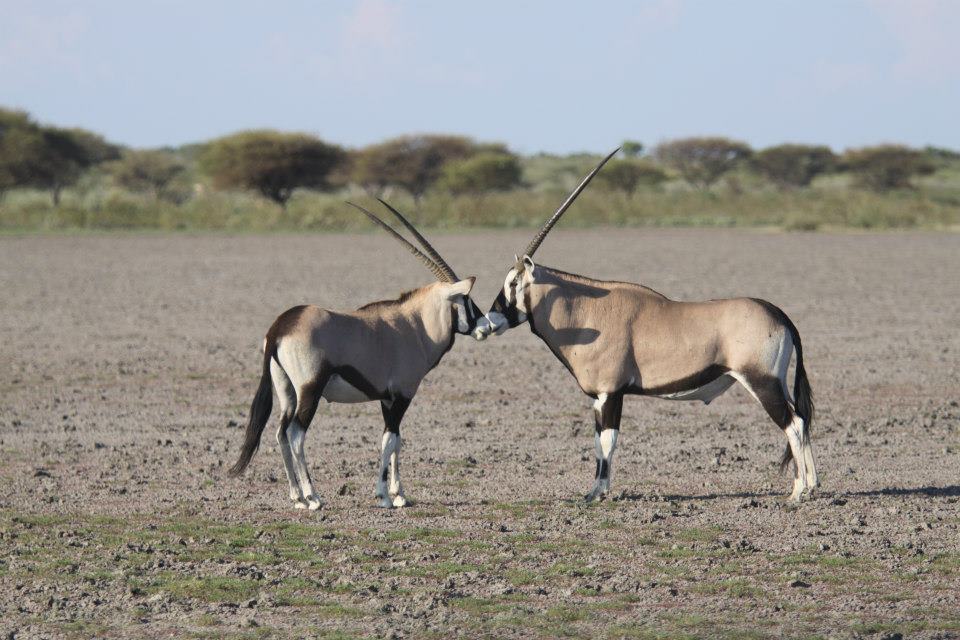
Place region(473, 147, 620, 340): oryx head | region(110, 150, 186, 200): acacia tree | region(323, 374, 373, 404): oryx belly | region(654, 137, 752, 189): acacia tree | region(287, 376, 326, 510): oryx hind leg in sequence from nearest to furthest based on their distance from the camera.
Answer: region(287, 376, 326, 510): oryx hind leg, region(323, 374, 373, 404): oryx belly, region(473, 147, 620, 340): oryx head, region(110, 150, 186, 200): acacia tree, region(654, 137, 752, 189): acacia tree

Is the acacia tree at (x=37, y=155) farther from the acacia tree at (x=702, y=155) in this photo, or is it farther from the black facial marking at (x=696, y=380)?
the black facial marking at (x=696, y=380)

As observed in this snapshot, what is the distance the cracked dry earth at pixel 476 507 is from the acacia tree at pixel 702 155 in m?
72.3

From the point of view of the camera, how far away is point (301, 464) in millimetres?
7719

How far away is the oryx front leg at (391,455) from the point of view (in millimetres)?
7781

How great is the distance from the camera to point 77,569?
258 inches

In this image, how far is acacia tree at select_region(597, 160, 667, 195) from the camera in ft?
233

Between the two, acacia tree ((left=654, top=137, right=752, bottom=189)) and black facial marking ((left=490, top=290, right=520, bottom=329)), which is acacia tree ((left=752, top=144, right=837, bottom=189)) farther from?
black facial marking ((left=490, top=290, right=520, bottom=329))

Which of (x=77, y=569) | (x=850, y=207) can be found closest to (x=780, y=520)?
(x=77, y=569)

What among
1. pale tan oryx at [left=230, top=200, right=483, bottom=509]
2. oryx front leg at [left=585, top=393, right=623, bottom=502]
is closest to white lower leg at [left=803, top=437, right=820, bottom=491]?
oryx front leg at [left=585, top=393, right=623, bottom=502]

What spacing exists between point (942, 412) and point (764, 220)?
4313 cm

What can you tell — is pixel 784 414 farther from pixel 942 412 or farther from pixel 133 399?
pixel 133 399

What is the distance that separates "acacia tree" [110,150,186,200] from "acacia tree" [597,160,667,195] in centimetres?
2343

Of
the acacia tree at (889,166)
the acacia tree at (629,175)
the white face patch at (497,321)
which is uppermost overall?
the acacia tree at (889,166)

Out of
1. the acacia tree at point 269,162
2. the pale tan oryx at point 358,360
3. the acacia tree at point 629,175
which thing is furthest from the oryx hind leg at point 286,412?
the acacia tree at point 629,175
